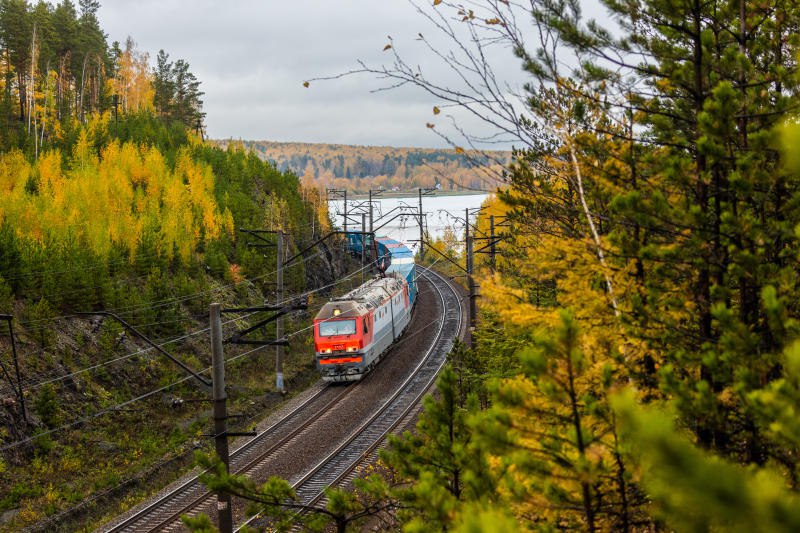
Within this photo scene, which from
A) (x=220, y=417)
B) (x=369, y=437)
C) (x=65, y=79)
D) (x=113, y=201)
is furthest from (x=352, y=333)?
(x=65, y=79)

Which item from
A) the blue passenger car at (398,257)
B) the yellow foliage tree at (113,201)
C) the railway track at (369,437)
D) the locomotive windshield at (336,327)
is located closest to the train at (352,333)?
the locomotive windshield at (336,327)

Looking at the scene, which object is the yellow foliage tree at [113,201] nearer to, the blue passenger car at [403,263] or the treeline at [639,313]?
the blue passenger car at [403,263]

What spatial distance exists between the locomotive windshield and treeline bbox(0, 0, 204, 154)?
104 feet

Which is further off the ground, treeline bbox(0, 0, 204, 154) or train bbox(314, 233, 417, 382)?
treeline bbox(0, 0, 204, 154)

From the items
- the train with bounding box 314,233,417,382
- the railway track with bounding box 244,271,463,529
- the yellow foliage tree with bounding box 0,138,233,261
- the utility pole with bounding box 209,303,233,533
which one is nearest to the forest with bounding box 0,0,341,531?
the yellow foliage tree with bounding box 0,138,233,261

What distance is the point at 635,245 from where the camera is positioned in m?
5.74

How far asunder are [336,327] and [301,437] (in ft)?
19.2

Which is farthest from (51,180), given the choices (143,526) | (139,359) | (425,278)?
(425,278)

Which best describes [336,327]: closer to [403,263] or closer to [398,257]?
[403,263]

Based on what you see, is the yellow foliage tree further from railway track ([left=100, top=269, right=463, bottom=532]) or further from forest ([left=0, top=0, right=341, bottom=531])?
railway track ([left=100, top=269, right=463, bottom=532])

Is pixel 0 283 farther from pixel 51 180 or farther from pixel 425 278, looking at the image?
pixel 425 278

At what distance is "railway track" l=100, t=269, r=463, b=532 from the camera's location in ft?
52.5

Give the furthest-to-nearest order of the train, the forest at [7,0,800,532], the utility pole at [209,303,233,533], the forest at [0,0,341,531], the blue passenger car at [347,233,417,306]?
the blue passenger car at [347,233,417,306], the train, the forest at [0,0,341,531], the utility pole at [209,303,233,533], the forest at [7,0,800,532]

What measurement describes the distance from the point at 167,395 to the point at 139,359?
233 cm
